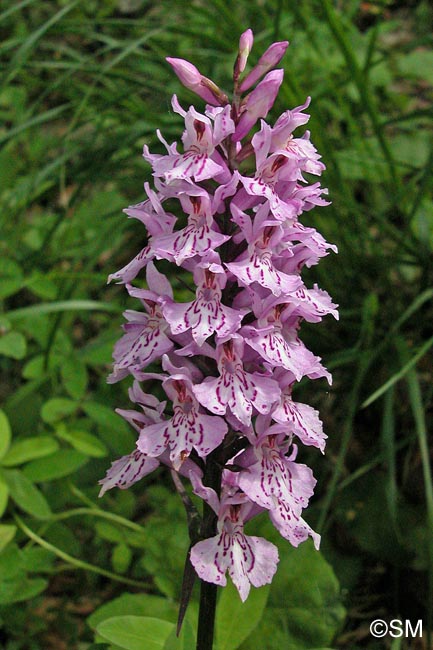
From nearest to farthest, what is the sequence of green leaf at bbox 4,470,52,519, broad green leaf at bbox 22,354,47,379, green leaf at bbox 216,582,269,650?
1. green leaf at bbox 216,582,269,650
2. green leaf at bbox 4,470,52,519
3. broad green leaf at bbox 22,354,47,379

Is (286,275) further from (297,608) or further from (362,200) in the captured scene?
(362,200)

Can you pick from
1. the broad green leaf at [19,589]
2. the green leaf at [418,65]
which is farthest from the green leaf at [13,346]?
the green leaf at [418,65]

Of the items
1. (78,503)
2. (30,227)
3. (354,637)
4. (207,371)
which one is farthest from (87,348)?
(354,637)

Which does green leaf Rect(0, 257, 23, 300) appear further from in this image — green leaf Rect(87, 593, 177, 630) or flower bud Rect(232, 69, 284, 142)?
flower bud Rect(232, 69, 284, 142)

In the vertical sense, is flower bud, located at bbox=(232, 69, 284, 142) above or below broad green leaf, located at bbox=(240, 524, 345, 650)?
above

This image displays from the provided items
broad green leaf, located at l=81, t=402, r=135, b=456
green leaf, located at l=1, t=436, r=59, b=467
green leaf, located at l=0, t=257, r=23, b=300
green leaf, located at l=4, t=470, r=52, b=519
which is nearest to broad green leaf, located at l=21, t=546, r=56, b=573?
green leaf, located at l=4, t=470, r=52, b=519

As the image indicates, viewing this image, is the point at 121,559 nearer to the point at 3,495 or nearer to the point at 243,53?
the point at 3,495
